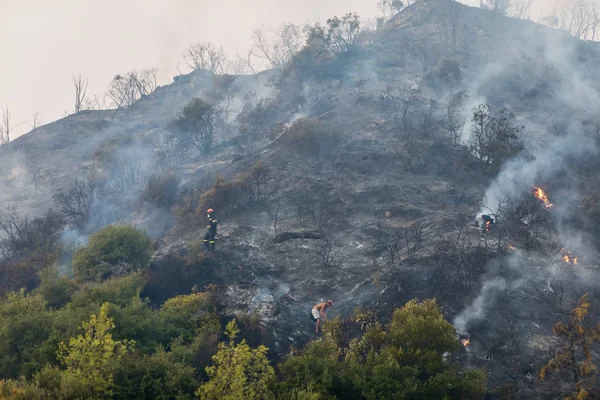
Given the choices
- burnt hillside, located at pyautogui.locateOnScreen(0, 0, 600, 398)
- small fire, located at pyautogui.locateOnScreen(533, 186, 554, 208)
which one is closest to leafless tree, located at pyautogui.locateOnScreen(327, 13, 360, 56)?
burnt hillside, located at pyautogui.locateOnScreen(0, 0, 600, 398)

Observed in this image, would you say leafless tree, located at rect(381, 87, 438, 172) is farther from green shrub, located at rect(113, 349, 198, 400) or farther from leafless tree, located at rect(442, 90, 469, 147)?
green shrub, located at rect(113, 349, 198, 400)

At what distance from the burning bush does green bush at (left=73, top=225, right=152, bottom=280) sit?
809cm

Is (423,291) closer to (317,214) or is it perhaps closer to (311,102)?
(317,214)

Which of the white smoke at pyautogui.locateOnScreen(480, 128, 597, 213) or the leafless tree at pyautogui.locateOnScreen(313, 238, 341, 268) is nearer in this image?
the leafless tree at pyautogui.locateOnScreen(313, 238, 341, 268)

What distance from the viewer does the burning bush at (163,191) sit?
2931 centimetres

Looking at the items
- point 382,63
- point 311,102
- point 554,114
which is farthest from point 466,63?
point 311,102

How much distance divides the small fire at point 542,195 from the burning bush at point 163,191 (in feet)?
66.9

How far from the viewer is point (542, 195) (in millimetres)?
23859

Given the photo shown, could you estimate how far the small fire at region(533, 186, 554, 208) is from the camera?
23045 mm

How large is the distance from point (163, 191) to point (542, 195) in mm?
21590

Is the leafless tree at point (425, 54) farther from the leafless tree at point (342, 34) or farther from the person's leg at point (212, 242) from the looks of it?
the person's leg at point (212, 242)

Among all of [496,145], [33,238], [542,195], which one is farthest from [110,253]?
[542,195]

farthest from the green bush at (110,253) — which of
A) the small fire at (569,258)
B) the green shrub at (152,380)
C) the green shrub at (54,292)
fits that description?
the small fire at (569,258)

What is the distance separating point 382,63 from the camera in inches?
1725
